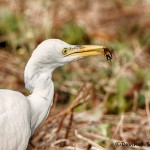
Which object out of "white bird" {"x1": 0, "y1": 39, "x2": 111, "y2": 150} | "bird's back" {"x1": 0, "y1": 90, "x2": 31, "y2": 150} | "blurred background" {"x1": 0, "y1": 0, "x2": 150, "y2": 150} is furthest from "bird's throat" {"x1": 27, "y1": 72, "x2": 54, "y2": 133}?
"blurred background" {"x1": 0, "y1": 0, "x2": 150, "y2": 150}

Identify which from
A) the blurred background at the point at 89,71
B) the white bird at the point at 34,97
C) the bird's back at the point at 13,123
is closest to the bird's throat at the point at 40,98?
the white bird at the point at 34,97

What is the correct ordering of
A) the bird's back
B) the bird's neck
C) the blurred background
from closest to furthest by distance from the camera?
the bird's back < the bird's neck < the blurred background

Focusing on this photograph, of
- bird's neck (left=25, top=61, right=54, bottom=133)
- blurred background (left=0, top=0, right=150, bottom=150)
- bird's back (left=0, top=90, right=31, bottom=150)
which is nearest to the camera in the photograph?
bird's back (left=0, top=90, right=31, bottom=150)

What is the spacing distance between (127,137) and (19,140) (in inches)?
61.1

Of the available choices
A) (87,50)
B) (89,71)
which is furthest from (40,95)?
(89,71)

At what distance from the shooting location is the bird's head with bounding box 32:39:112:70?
3334 mm

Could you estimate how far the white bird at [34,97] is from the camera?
3.28 meters

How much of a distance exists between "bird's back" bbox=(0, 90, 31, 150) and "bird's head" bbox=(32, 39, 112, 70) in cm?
26

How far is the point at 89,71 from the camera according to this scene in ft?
19.4

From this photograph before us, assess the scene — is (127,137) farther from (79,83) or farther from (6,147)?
(6,147)

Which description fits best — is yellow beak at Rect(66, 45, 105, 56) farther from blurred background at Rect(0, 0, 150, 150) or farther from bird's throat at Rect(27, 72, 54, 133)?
blurred background at Rect(0, 0, 150, 150)

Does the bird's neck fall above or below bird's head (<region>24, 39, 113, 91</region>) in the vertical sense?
below

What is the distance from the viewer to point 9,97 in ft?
11.0

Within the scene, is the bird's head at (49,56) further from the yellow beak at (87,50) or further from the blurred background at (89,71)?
the blurred background at (89,71)
